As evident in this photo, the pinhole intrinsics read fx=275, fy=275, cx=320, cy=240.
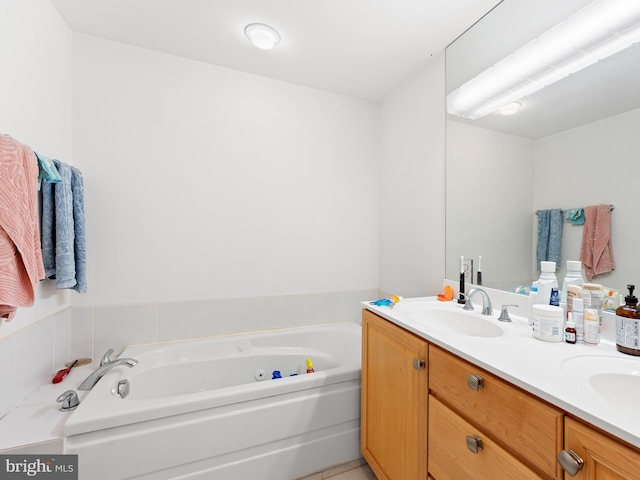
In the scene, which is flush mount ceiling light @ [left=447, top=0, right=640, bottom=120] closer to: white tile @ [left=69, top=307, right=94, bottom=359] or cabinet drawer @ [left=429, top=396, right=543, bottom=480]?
cabinet drawer @ [left=429, top=396, right=543, bottom=480]

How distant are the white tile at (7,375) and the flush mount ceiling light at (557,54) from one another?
240cm

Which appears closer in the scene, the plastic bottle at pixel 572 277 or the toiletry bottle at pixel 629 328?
the toiletry bottle at pixel 629 328

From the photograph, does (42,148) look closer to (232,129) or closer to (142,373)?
(232,129)

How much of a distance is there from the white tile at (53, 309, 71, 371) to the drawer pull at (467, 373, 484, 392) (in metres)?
1.96

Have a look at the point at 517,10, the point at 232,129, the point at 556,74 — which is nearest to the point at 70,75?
the point at 232,129

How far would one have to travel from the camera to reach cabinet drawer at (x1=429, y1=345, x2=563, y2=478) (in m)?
0.60

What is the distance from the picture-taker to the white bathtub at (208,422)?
1.11 m

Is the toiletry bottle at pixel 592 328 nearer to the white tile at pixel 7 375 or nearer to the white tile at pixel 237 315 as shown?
the white tile at pixel 237 315

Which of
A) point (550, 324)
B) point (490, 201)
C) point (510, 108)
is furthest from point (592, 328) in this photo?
point (510, 108)

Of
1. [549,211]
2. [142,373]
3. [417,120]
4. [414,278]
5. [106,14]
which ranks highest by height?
[106,14]

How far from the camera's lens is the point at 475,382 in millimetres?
772

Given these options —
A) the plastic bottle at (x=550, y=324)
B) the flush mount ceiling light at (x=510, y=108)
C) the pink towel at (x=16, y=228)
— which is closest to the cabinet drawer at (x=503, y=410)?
the plastic bottle at (x=550, y=324)

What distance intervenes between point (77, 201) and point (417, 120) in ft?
6.86

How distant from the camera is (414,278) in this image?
1.92 metres
